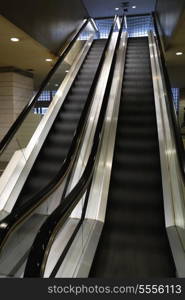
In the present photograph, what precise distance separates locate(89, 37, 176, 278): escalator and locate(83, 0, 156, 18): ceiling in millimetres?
8460

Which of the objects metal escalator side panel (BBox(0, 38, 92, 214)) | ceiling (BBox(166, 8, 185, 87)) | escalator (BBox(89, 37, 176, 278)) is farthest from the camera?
ceiling (BBox(166, 8, 185, 87))

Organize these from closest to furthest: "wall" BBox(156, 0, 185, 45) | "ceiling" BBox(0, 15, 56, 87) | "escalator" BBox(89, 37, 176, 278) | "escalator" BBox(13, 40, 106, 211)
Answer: "escalator" BBox(89, 37, 176, 278) < "escalator" BBox(13, 40, 106, 211) < "ceiling" BBox(0, 15, 56, 87) < "wall" BBox(156, 0, 185, 45)

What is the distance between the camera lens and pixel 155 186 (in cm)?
358

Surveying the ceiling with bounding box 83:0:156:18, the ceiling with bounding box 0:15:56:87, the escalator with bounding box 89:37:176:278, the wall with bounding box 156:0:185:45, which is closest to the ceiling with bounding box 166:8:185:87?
the wall with bounding box 156:0:185:45

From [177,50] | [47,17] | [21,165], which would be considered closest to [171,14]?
[177,50]

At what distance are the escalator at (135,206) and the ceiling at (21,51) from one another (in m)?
2.30

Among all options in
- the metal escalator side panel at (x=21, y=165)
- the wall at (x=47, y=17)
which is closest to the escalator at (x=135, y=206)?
the metal escalator side panel at (x=21, y=165)

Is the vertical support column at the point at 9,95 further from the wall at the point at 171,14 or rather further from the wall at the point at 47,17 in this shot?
the wall at the point at 171,14

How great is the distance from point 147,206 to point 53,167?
5.42 ft

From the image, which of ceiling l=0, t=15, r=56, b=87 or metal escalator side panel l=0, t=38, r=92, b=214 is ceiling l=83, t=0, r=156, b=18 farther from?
metal escalator side panel l=0, t=38, r=92, b=214

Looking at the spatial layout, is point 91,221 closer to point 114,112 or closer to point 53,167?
point 53,167

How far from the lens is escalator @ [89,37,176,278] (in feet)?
8.18

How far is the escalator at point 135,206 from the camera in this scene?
2.49 m

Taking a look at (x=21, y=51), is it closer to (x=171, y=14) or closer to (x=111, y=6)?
(x=171, y=14)
